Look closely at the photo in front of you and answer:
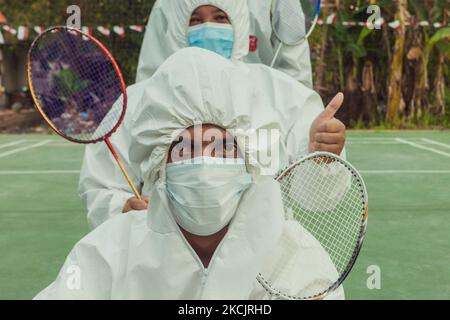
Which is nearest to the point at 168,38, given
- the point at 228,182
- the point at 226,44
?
the point at 226,44

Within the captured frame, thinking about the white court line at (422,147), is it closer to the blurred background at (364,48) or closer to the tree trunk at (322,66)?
the blurred background at (364,48)

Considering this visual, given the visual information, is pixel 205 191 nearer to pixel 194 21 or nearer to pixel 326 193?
pixel 326 193

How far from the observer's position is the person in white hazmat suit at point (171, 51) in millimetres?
2975

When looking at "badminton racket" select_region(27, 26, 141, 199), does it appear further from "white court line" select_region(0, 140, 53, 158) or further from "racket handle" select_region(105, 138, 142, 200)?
"white court line" select_region(0, 140, 53, 158)

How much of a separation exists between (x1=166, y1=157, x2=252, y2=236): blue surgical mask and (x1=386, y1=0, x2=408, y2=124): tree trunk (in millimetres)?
11457

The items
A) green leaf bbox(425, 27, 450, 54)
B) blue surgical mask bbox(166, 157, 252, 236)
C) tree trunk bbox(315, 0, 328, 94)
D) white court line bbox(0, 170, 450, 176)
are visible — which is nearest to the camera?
blue surgical mask bbox(166, 157, 252, 236)

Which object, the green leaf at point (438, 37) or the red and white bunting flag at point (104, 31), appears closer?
the green leaf at point (438, 37)

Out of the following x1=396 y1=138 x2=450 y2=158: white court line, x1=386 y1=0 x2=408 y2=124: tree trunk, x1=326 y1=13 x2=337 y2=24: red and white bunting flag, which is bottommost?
x1=396 y1=138 x2=450 y2=158: white court line

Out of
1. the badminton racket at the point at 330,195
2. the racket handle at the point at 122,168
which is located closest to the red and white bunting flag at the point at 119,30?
the racket handle at the point at 122,168

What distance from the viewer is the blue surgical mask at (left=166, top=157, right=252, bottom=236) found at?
1991 mm

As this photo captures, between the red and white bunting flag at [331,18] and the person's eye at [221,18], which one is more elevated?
the person's eye at [221,18]

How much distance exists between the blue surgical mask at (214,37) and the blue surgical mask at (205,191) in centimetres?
110

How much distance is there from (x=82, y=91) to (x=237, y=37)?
4.95 m

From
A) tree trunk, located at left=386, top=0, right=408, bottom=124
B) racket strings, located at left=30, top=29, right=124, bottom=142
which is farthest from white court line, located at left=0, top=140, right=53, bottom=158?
tree trunk, located at left=386, top=0, right=408, bottom=124
